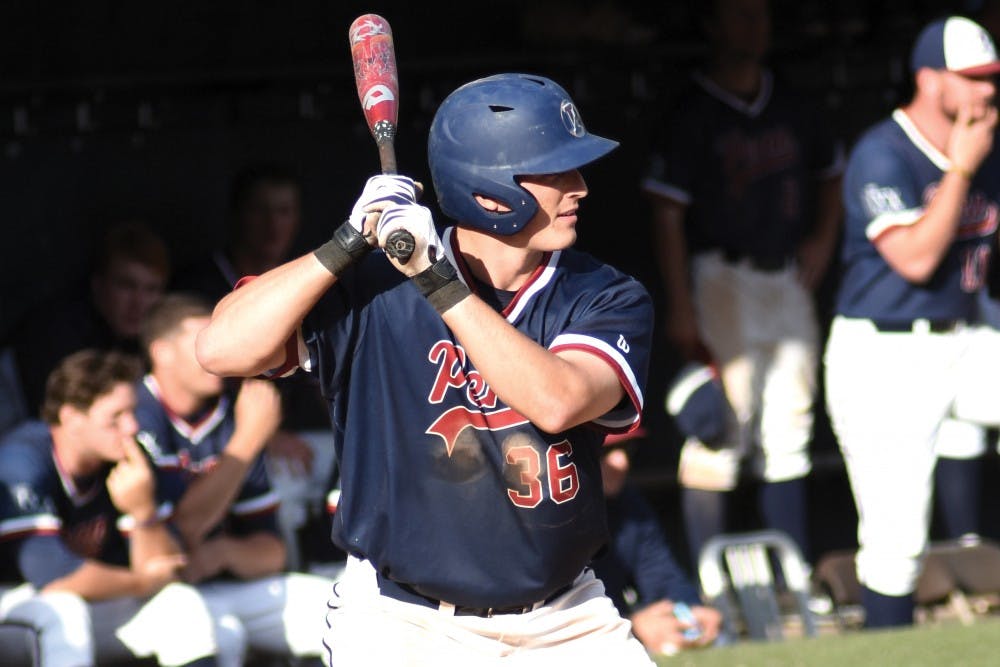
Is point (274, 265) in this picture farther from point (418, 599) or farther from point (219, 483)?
point (418, 599)

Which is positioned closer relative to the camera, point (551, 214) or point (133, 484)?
point (551, 214)

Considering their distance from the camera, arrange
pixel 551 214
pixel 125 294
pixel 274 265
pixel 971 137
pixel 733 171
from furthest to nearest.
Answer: pixel 733 171 → pixel 274 265 → pixel 125 294 → pixel 971 137 → pixel 551 214

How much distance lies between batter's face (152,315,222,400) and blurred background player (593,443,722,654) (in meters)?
1.16

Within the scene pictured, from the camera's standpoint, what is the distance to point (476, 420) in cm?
276

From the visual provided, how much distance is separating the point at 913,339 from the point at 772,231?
831 mm

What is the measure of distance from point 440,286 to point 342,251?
16 centimetres

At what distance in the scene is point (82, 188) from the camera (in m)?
5.80

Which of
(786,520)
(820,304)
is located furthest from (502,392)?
(820,304)

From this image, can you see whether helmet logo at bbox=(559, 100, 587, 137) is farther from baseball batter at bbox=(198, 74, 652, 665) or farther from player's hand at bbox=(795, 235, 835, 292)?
player's hand at bbox=(795, 235, 835, 292)

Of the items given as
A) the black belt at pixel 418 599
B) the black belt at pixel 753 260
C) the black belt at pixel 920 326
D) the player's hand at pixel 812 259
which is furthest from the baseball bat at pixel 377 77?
the player's hand at pixel 812 259

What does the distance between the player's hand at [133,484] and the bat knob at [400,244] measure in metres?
2.14

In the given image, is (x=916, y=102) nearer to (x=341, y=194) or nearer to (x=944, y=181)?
(x=944, y=181)

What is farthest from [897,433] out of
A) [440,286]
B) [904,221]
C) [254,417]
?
[440,286]

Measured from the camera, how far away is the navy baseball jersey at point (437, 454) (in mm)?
2742
